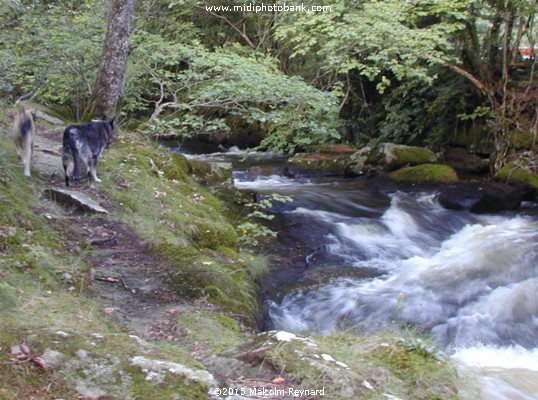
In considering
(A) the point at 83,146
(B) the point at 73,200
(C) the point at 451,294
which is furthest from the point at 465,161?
(B) the point at 73,200

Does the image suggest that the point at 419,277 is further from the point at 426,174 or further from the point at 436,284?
the point at 426,174

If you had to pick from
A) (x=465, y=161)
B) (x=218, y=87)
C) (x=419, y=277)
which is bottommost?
(x=419, y=277)

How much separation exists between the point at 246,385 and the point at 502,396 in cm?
286

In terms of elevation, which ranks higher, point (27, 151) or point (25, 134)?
point (25, 134)

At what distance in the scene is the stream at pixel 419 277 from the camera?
641 cm

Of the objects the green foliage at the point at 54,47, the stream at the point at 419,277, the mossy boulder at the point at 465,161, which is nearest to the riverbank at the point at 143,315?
the stream at the point at 419,277

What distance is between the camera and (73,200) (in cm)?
670

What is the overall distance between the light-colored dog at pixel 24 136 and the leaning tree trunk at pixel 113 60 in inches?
105

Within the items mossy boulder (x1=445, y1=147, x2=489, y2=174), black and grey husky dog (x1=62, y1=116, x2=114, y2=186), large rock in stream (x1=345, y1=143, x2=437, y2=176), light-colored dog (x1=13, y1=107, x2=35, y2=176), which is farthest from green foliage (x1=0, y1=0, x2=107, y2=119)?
mossy boulder (x1=445, y1=147, x2=489, y2=174)

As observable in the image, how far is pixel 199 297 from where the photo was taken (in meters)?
5.26

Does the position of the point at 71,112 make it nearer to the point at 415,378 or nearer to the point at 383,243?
the point at 383,243

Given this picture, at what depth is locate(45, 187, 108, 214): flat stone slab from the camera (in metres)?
6.68

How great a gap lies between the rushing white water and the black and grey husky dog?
324 cm

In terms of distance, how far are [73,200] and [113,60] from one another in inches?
147
